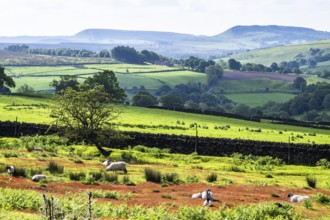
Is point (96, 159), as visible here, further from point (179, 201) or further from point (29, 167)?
point (179, 201)

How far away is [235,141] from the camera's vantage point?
69.2 meters

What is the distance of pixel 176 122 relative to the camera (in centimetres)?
9850

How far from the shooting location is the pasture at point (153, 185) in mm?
28203

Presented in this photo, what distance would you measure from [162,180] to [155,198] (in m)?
8.73

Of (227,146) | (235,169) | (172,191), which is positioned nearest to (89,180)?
(172,191)

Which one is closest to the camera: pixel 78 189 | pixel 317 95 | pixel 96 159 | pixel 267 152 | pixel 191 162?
pixel 78 189

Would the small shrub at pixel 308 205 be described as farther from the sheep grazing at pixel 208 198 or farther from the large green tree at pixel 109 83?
the large green tree at pixel 109 83

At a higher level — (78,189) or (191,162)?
(78,189)

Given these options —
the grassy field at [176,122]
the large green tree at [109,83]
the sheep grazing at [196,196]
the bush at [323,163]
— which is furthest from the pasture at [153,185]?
the large green tree at [109,83]

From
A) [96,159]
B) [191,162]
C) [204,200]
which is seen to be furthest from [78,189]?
[191,162]

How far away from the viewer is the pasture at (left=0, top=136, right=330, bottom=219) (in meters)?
28.2

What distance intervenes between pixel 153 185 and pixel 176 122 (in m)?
57.4

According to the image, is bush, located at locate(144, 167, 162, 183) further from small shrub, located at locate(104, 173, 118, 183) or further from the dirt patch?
small shrub, located at locate(104, 173, 118, 183)

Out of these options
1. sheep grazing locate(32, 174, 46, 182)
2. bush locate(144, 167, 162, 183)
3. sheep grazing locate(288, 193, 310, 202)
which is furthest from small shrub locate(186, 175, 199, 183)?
sheep grazing locate(32, 174, 46, 182)
